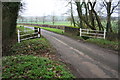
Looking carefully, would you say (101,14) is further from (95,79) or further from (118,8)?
(95,79)

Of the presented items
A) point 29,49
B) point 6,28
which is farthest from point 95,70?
point 6,28

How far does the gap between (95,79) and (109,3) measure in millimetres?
13929

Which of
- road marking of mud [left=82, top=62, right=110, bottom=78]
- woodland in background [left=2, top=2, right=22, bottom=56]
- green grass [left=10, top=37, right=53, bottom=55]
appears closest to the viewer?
road marking of mud [left=82, top=62, right=110, bottom=78]

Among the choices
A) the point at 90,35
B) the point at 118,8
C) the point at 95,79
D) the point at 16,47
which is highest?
the point at 118,8

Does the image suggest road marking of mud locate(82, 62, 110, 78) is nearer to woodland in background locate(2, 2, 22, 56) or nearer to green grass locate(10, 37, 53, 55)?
green grass locate(10, 37, 53, 55)

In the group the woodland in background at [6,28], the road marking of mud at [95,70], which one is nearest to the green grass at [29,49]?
the woodland in background at [6,28]

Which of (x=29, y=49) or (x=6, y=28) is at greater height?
(x=6, y=28)

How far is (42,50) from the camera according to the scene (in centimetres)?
1025

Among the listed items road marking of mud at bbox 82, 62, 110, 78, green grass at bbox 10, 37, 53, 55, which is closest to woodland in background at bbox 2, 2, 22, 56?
green grass at bbox 10, 37, 53, 55

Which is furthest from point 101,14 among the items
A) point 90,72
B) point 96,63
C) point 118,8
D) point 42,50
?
point 90,72

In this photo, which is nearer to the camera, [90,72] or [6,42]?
[90,72]

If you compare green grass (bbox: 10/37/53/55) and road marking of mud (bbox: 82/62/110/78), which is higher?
green grass (bbox: 10/37/53/55)

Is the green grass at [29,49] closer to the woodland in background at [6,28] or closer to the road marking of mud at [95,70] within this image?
the woodland in background at [6,28]

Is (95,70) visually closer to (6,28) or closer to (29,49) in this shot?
(29,49)
